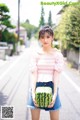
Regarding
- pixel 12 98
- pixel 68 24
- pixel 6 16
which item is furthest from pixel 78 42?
pixel 6 16

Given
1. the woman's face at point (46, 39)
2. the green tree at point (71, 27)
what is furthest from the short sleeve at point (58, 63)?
the green tree at point (71, 27)

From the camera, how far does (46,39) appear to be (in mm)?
4066

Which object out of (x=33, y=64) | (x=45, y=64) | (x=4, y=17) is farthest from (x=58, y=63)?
(x=4, y=17)

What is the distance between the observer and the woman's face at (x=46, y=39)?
406 centimetres

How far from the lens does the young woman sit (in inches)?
157

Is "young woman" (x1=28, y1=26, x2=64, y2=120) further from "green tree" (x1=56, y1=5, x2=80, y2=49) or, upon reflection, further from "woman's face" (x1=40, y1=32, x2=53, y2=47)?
"green tree" (x1=56, y1=5, x2=80, y2=49)

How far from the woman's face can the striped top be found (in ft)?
0.35

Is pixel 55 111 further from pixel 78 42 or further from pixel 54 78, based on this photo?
pixel 78 42

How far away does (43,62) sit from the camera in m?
4.04

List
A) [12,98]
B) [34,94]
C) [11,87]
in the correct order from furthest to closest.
A: 1. [11,87]
2. [12,98]
3. [34,94]

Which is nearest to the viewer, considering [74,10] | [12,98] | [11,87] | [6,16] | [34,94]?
[34,94]

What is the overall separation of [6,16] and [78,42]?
18155mm

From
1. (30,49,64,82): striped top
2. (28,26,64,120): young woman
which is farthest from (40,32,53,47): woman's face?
(30,49,64,82): striped top

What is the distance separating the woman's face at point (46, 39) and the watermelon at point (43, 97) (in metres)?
0.54
